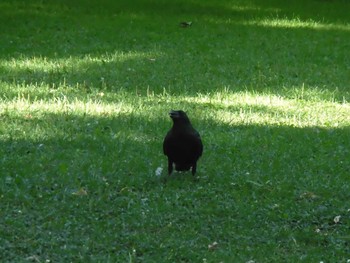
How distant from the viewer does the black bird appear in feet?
28.0

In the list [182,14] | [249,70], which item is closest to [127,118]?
[249,70]

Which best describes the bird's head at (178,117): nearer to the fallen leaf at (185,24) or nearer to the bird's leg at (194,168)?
the bird's leg at (194,168)

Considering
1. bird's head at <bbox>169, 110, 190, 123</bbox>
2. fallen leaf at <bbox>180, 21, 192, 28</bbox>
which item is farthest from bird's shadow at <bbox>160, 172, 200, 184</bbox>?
fallen leaf at <bbox>180, 21, 192, 28</bbox>

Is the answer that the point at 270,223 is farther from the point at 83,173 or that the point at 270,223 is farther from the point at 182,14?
the point at 182,14

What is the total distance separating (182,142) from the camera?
28.1ft

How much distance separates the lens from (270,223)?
25.0ft

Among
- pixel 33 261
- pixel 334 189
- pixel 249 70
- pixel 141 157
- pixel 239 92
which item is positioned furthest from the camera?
pixel 249 70

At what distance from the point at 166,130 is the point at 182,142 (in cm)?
231

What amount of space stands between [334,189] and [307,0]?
14021 millimetres

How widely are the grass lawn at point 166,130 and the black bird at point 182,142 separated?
0.28 meters

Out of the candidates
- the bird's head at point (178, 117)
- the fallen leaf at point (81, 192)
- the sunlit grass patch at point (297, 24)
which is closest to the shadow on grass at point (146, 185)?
the fallen leaf at point (81, 192)

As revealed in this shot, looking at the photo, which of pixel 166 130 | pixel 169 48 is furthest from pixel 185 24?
pixel 166 130

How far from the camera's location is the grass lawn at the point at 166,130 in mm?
7195

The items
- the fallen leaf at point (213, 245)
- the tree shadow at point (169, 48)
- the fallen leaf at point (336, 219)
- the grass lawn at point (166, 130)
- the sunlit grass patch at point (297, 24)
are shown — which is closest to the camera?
the fallen leaf at point (213, 245)
